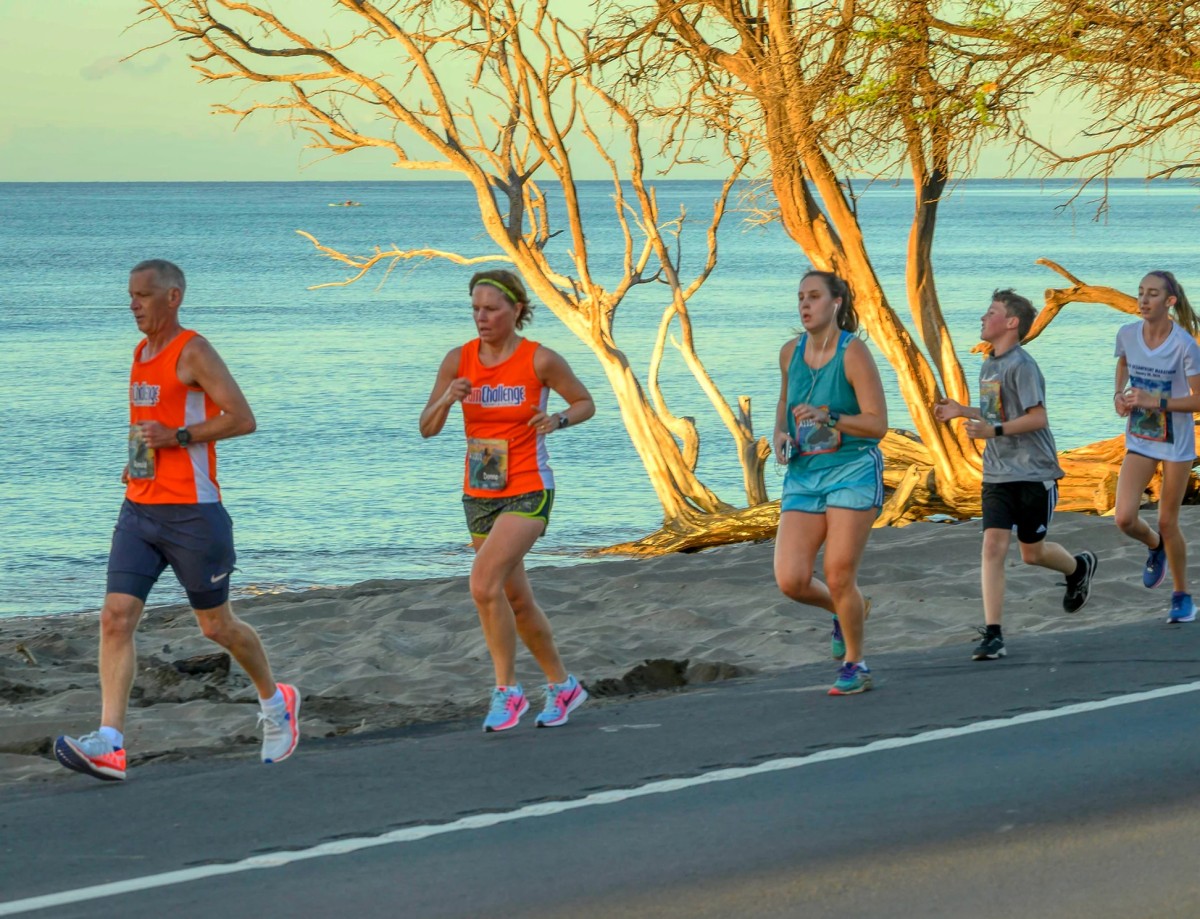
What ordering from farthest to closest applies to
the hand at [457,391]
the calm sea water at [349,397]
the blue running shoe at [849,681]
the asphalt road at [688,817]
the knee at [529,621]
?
the calm sea water at [349,397]
the blue running shoe at [849,681]
the knee at [529,621]
the hand at [457,391]
the asphalt road at [688,817]

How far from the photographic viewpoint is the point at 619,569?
13.7 meters

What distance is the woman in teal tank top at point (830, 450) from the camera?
7.33m

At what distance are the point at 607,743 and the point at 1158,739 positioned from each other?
7.29 ft

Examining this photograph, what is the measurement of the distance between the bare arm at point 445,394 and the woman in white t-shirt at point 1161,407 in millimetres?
3960

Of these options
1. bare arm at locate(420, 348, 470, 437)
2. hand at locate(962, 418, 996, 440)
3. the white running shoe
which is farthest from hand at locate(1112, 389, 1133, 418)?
the white running shoe

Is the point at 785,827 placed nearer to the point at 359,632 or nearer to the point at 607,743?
the point at 607,743

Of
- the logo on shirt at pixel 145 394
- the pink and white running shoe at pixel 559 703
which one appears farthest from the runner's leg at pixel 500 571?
the logo on shirt at pixel 145 394

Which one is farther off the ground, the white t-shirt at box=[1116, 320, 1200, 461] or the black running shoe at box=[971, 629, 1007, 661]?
the white t-shirt at box=[1116, 320, 1200, 461]

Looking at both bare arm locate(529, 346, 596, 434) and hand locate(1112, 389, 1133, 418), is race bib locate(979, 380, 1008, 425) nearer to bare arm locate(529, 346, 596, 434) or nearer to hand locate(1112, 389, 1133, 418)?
hand locate(1112, 389, 1133, 418)

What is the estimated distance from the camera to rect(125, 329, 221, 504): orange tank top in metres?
6.40

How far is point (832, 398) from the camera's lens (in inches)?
291

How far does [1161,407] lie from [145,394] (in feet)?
17.7

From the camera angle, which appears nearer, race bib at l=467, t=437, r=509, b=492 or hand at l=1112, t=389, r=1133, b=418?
race bib at l=467, t=437, r=509, b=492

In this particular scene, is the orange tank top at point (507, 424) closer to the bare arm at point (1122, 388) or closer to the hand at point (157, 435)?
the hand at point (157, 435)
